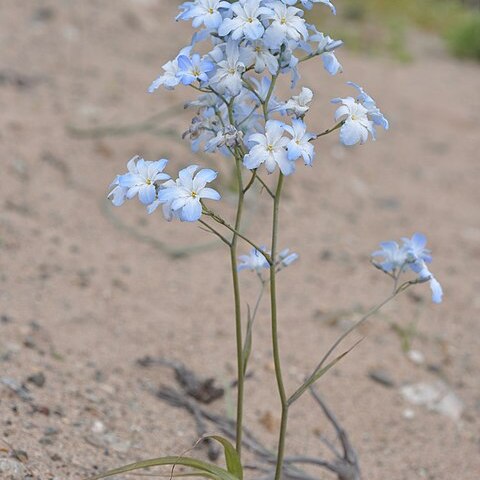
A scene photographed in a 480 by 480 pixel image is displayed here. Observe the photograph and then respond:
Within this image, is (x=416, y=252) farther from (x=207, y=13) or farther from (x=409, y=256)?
Answer: (x=207, y=13)

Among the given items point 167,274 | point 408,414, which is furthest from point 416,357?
point 167,274

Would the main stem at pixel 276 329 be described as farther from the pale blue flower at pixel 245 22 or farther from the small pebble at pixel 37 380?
the small pebble at pixel 37 380

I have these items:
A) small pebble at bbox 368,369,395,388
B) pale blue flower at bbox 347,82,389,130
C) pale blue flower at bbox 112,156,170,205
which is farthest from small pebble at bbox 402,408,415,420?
pale blue flower at bbox 112,156,170,205

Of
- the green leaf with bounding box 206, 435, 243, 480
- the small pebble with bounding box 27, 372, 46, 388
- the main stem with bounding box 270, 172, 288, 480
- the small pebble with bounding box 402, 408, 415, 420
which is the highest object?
the main stem with bounding box 270, 172, 288, 480

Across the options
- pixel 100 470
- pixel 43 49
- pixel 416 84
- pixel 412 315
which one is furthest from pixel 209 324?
pixel 416 84

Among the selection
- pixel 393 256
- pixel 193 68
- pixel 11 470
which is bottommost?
pixel 11 470

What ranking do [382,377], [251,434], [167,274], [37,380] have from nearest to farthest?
[37,380], [251,434], [382,377], [167,274]

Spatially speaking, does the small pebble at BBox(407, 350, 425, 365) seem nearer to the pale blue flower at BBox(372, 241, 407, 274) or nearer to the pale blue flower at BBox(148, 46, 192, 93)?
the pale blue flower at BBox(372, 241, 407, 274)
